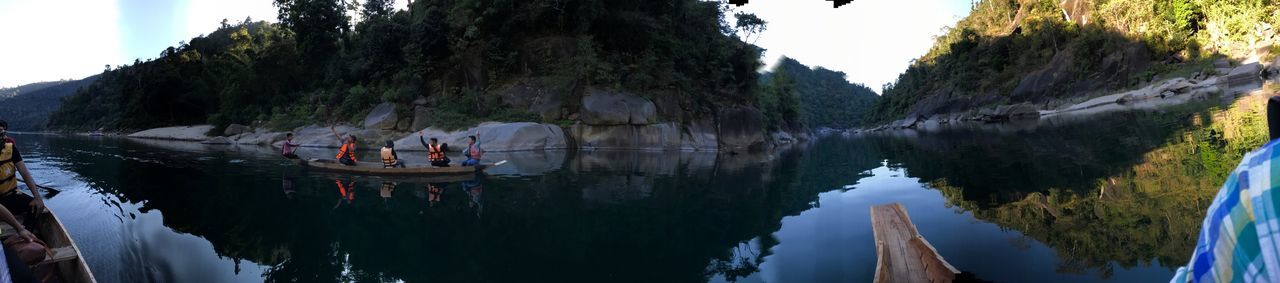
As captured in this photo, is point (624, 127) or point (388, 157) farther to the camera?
point (624, 127)

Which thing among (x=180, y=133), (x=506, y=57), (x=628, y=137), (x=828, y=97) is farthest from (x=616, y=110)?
(x=828, y=97)

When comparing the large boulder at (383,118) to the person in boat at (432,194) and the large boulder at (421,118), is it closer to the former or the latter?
the large boulder at (421,118)

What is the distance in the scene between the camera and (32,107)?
135 metres

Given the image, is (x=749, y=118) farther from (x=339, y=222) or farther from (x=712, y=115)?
(x=339, y=222)

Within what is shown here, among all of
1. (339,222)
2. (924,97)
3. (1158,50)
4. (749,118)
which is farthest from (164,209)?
(924,97)

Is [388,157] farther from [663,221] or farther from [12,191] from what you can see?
[663,221]

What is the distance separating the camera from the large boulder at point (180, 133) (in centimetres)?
4573

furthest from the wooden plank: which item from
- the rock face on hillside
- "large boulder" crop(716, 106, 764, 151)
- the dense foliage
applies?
the dense foliage

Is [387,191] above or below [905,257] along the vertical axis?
below

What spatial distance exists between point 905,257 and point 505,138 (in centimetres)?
2580

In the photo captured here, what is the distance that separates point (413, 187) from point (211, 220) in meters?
4.44

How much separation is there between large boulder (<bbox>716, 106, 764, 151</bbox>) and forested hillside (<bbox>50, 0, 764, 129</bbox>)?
1.09 metres

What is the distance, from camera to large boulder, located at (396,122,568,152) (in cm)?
2928

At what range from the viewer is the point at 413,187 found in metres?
14.1
